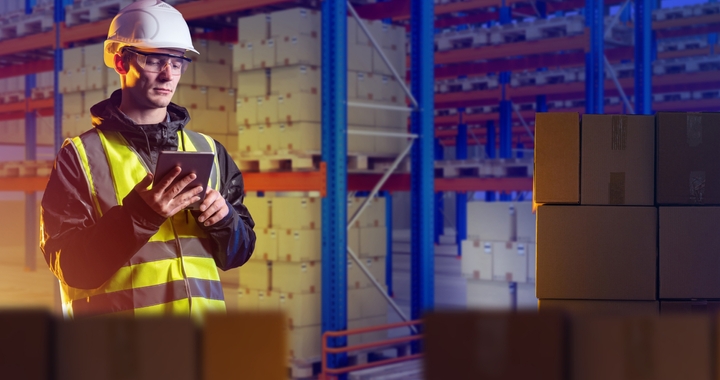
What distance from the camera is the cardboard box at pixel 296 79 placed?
7188 mm

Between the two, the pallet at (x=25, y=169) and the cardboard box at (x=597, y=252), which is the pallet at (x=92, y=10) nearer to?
the pallet at (x=25, y=169)

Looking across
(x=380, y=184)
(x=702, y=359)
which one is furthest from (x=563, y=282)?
(x=380, y=184)

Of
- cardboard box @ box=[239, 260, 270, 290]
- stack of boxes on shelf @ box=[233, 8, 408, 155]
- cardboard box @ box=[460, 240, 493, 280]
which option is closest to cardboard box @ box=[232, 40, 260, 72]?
stack of boxes on shelf @ box=[233, 8, 408, 155]

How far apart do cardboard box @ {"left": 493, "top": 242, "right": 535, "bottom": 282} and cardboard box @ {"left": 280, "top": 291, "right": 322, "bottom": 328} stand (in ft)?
9.40

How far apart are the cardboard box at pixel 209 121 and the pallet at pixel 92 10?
1.82 meters

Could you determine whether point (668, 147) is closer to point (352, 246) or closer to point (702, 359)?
point (702, 359)

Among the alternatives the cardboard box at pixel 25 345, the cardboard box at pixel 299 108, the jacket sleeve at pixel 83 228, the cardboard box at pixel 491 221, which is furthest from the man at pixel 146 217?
the cardboard box at pixel 491 221

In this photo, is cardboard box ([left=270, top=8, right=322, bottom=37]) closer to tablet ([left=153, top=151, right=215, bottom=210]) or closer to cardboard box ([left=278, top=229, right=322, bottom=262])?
cardboard box ([left=278, top=229, right=322, bottom=262])

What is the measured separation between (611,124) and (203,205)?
168cm

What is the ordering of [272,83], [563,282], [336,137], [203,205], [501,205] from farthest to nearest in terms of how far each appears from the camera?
[501,205], [272,83], [336,137], [563,282], [203,205]

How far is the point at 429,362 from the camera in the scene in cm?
95

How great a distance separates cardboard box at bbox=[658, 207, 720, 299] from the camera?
9.57 ft

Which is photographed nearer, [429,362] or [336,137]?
[429,362]

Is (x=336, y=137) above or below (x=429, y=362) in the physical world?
above
